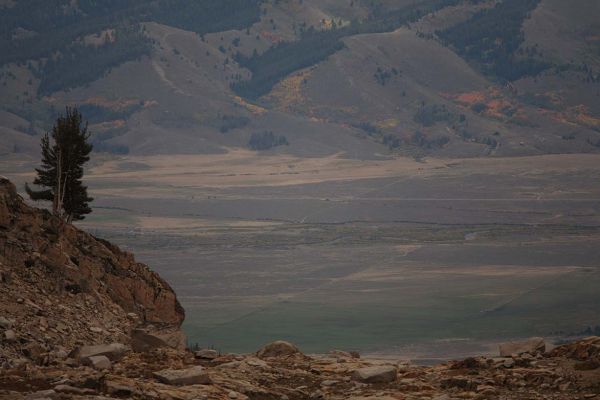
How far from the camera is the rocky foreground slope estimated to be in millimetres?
14680

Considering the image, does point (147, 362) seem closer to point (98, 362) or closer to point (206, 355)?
point (98, 362)

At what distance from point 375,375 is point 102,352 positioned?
9.33ft

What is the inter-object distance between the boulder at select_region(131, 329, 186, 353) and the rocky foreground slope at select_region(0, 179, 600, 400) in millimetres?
19

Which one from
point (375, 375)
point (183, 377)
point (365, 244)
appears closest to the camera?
point (183, 377)

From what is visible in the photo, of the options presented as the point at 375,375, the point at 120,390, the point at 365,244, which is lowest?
the point at 120,390

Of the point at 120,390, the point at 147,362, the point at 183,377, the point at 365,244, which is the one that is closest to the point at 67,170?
the point at 147,362

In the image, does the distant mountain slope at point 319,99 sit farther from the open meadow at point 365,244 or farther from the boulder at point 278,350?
the boulder at point 278,350

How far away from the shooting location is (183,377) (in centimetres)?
1489

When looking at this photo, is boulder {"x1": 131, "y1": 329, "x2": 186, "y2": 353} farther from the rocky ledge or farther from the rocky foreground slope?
the rocky ledge

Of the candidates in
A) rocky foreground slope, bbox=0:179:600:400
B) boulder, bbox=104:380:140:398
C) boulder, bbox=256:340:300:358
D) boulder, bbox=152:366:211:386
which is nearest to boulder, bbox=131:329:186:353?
rocky foreground slope, bbox=0:179:600:400

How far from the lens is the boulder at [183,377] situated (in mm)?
14828

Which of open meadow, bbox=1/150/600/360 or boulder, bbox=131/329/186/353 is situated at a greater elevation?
open meadow, bbox=1/150/600/360

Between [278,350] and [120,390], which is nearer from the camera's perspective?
[120,390]

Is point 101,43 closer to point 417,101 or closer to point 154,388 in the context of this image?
point 417,101
